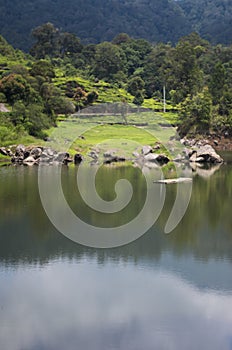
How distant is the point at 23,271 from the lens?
15.2 meters

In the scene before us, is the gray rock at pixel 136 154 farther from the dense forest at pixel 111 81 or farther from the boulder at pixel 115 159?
the dense forest at pixel 111 81

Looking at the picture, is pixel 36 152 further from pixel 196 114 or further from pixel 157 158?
pixel 196 114

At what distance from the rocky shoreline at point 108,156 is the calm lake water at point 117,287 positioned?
54.7 ft

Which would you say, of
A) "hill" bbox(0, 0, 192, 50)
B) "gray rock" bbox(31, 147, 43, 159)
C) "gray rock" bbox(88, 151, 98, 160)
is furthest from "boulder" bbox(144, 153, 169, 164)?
"hill" bbox(0, 0, 192, 50)

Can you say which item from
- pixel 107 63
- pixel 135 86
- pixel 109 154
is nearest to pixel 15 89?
pixel 109 154

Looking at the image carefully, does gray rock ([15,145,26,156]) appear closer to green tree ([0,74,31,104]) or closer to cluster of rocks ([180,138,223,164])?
green tree ([0,74,31,104])

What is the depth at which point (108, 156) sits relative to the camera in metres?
41.8

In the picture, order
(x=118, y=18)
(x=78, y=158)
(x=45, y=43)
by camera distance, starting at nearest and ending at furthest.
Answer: (x=78, y=158), (x=45, y=43), (x=118, y=18)

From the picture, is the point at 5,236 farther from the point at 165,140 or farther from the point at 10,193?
the point at 165,140

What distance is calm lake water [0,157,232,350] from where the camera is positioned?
36.9ft

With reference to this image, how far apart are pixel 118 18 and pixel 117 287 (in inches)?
6532

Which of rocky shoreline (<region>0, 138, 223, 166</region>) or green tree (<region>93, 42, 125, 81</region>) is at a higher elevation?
green tree (<region>93, 42, 125, 81</region>)

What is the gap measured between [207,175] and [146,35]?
5459 inches

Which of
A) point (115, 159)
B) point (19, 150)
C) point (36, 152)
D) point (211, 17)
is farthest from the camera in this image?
point (211, 17)
